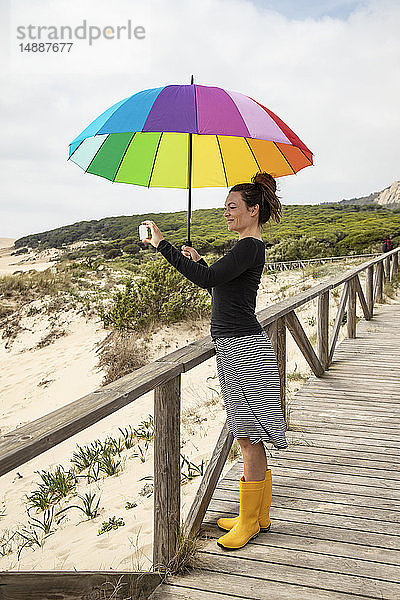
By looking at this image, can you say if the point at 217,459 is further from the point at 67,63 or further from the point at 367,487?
the point at 67,63

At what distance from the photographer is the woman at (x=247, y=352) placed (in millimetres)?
2379

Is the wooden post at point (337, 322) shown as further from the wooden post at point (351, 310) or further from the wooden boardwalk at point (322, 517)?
the wooden boardwalk at point (322, 517)

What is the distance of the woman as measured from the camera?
93.7 inches

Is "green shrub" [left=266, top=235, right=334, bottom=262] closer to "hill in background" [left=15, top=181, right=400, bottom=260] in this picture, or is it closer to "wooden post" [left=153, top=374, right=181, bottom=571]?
"hill in background" [left=15, top=181, right=400, bottom=260]

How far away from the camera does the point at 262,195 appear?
2406mm

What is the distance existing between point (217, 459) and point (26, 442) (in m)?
1.53

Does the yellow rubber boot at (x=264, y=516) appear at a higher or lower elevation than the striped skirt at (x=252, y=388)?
lower

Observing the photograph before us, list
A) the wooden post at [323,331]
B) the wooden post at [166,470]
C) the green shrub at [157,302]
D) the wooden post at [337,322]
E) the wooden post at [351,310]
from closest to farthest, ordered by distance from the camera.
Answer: the wooden post at [166,470] < the wooden post at [323,331] < the wooden post at [337,322] < the wooden post at [351,310] < the green shrub at [157,302]

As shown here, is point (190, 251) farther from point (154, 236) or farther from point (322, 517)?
point (322, 517)

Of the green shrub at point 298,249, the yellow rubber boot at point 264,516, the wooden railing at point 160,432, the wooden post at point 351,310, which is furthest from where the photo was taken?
the green shrub at point 298,249

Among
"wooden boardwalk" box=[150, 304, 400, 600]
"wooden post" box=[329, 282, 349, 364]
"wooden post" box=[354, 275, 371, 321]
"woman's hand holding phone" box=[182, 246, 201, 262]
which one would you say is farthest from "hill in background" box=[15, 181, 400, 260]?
"woman's hand holding phone" box=[182, 246, 201, 262]

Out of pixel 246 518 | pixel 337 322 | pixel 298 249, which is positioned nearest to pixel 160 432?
pixel 246 518

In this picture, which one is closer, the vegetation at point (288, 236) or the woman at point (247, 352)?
the woman at point (247, 352)

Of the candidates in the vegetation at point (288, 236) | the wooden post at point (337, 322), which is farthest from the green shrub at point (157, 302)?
the wooden post at point (337, 322)
